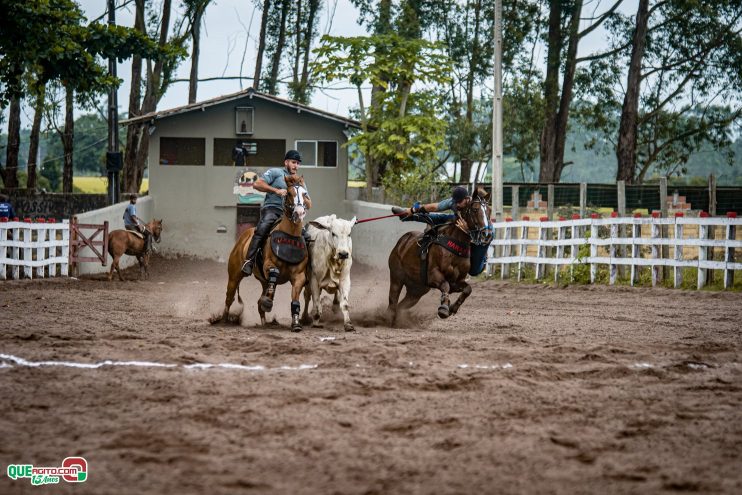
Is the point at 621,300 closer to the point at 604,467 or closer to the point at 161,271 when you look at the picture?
the point at 604,467

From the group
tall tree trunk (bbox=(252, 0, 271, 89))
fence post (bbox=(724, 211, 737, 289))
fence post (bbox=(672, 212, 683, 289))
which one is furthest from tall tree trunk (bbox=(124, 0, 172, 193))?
fence post (bbox=(724, 211, 737, 289))

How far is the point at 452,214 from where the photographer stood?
1381 centimetres

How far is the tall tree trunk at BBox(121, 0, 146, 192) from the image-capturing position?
43.9m

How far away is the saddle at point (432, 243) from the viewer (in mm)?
13234

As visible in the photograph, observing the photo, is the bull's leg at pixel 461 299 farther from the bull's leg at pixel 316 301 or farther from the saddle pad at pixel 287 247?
the saddle pad at pixel 287 247

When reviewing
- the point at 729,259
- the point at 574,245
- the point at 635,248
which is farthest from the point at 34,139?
the point at 729,259

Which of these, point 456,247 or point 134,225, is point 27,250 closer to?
point 134,225

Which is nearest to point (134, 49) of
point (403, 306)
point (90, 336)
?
point (403, 306)

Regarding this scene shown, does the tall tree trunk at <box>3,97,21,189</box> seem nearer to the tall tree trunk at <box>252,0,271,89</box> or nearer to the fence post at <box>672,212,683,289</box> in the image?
the tall tree trunk at <box>252,0,271,89</box>

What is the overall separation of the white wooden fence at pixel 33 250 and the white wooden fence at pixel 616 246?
11059 mm

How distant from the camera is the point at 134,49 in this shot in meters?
28.7

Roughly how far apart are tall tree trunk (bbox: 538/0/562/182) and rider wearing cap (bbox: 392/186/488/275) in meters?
31.2

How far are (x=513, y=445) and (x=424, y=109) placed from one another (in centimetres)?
3147

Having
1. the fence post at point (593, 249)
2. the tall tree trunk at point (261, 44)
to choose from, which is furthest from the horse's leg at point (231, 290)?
the tall tree trunk at point (261, 44)
